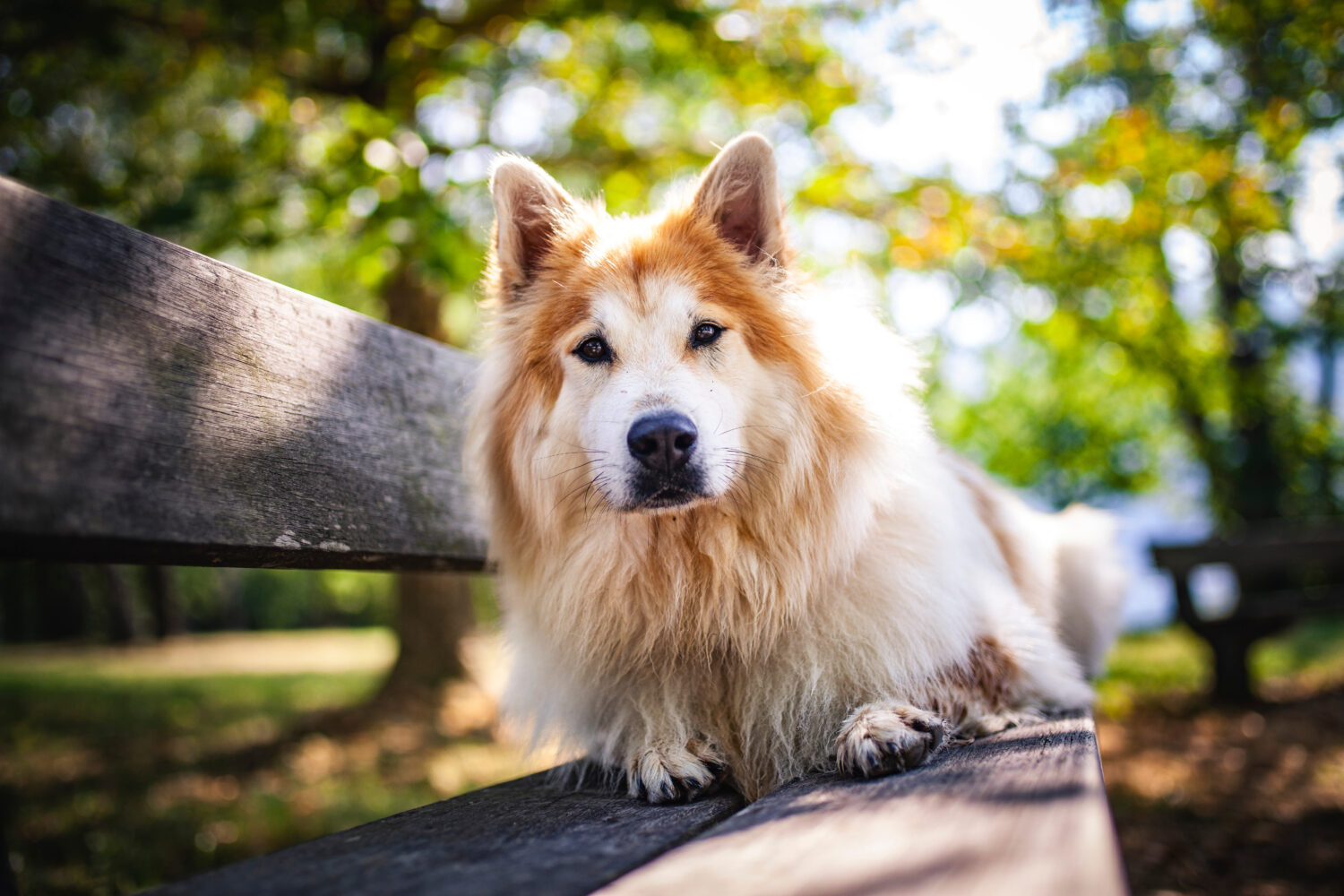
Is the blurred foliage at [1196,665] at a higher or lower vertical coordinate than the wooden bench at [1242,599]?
lower

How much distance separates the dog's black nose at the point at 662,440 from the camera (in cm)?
183

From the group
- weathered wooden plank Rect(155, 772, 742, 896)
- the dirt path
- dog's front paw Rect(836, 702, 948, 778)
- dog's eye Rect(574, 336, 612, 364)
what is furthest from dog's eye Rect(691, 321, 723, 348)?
the dirt path

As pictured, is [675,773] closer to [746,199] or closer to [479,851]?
[479,851]

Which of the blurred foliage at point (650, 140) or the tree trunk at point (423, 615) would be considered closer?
the blurred foliage at point (650, 140)

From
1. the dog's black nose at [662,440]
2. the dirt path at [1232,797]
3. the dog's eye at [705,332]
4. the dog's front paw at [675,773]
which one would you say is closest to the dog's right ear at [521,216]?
the dog's eye at [705,332]

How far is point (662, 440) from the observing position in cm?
182

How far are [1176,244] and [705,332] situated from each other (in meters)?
5.65

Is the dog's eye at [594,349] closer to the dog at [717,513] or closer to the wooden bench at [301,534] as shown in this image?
the dog at [717,513]

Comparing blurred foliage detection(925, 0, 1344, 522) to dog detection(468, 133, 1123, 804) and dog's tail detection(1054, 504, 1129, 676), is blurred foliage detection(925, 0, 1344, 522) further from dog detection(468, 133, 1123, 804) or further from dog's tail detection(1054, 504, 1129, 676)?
dog detection(468, 133, 1123, 804)

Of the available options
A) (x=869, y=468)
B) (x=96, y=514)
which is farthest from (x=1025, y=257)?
(x=96, y=514)

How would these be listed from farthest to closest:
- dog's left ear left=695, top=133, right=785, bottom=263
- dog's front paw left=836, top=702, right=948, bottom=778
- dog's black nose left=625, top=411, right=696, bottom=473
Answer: dog's left ear left=695, top=133, right=785, bottom=263 < dog's black nose left=625, top=411, right=696, bottom=473 < dog's front paw left=836, top=702, right=948, bottom=778

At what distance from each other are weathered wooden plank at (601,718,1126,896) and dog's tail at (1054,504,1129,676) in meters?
2.33

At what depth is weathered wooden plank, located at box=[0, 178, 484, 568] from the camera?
3.46 ft

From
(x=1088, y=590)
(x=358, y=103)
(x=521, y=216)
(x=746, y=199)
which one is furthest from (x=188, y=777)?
(x=1088, y=590)
